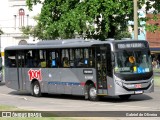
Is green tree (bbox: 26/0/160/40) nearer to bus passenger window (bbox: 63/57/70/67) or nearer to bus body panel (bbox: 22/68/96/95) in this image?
bus body panel (bbox: 22/68/96/95)

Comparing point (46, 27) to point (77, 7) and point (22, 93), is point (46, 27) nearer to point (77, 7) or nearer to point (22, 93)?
point (77, 7)

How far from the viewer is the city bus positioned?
77.3ft

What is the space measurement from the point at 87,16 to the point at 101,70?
17.7 m

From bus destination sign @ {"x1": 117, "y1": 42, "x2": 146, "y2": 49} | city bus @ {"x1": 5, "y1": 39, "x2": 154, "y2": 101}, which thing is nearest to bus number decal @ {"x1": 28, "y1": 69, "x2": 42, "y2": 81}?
city bus @ {"x1": 5, "y1": 39, "x2": 154, "y2": 101}

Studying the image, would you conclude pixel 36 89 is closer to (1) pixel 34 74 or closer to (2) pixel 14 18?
(1) pixel 34 74

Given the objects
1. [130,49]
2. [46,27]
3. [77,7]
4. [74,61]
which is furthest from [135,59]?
[46,27]

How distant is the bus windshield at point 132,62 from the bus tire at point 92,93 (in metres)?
1.68

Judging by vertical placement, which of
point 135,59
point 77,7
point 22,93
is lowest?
point 22,93

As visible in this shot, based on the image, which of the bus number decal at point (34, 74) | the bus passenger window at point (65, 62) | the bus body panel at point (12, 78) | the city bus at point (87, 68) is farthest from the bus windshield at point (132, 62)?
the bus body panel at point (12, 78)

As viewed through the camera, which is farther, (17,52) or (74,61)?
(17,52)

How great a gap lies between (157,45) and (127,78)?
66548 mm

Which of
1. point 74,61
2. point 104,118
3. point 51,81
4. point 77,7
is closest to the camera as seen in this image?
point 104,118

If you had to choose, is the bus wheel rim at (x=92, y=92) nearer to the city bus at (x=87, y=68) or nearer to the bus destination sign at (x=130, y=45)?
the city bus at (x=87, y=68)

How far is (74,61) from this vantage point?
25.7 meters
